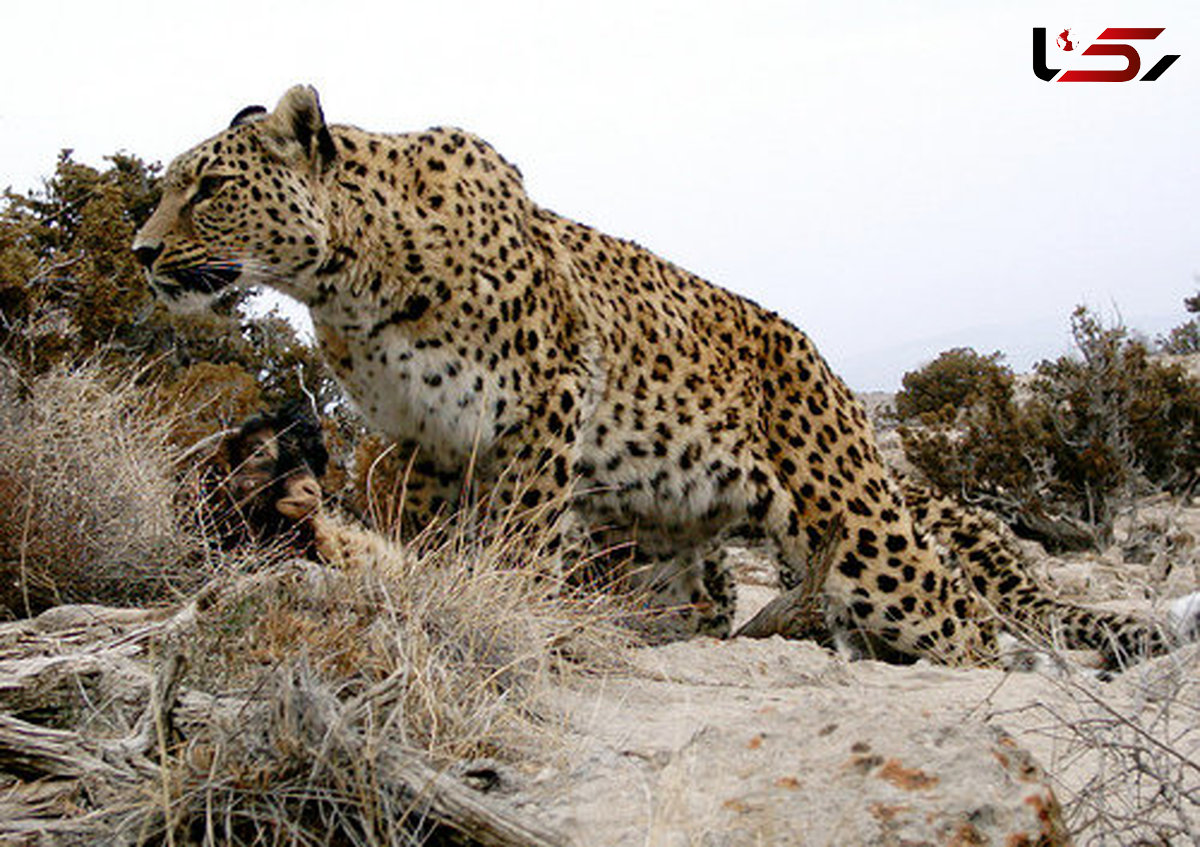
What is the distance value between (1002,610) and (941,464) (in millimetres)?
7007

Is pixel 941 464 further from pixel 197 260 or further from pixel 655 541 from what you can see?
pixel 197 260

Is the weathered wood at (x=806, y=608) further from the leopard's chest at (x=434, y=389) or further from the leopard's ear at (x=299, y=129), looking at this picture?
the leopard's ear at (x=299, y=129)

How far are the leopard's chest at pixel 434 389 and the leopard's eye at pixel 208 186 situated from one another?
74cm

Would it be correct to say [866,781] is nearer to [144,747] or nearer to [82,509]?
[144,747]

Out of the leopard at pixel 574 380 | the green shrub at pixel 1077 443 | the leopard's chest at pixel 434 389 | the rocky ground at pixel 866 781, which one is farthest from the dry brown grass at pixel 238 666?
the green shrub at pixel 1077 443

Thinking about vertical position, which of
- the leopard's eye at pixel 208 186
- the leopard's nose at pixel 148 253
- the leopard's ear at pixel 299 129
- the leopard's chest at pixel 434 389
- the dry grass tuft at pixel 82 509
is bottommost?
the dry grass tuft at pixel 82 509

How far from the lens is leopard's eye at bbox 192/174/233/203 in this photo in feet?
16.6

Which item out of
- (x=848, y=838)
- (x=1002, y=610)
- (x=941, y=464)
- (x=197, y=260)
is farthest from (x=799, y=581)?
(x=941, y=464)

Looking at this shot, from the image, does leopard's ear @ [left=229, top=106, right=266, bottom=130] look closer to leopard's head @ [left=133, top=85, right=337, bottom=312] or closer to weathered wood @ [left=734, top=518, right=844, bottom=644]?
leopard's head @ [left=133, top=85, right=337, bottom=312]

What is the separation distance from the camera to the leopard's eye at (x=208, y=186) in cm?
505

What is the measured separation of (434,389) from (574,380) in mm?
632

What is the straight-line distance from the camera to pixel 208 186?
200 inches

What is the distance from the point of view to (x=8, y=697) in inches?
125

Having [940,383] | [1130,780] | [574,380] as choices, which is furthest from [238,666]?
[940,383]
